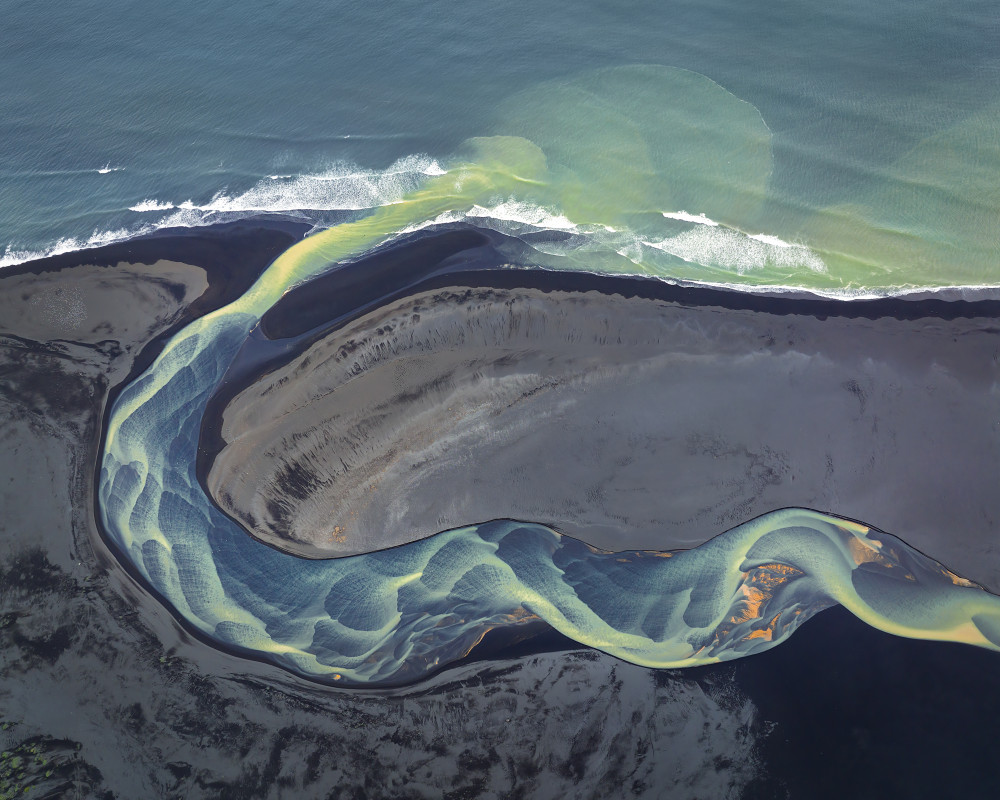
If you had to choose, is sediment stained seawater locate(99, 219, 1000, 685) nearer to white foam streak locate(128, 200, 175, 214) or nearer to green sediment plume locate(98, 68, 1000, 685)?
green sediment plume locate(98, 68, 1000, 685)

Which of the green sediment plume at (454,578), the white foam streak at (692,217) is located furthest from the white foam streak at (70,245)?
the white foam streak at (692,217)

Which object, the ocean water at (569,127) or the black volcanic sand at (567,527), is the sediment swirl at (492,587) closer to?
the black volcanic sand at (567,527)

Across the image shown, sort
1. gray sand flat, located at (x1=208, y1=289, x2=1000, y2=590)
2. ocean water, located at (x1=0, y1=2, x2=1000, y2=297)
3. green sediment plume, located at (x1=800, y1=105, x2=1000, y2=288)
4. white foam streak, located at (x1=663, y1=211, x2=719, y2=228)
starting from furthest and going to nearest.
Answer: white foam streak, located at (x1=663, y1=211, x2=719, y2=228) < ocean water, located at (x1=0, y1=2, x2=1000, y2=297) < green sediment plume, located at (x1=800, y1=105, x2=1000, y2=288) < gray sand flat, located at (x1=208, y1=289, x2=1000, y2=590)

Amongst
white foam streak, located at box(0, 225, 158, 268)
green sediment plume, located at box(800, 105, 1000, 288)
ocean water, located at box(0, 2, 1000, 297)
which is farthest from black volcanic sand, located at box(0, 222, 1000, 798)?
ocean water, located at box(0, 2, 1000, 297)

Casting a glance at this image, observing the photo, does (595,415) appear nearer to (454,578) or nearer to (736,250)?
(454,578)

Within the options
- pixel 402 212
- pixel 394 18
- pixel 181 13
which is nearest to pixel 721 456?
pixel 402 212

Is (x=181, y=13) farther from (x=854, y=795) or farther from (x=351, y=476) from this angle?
(x=854, y=795)
